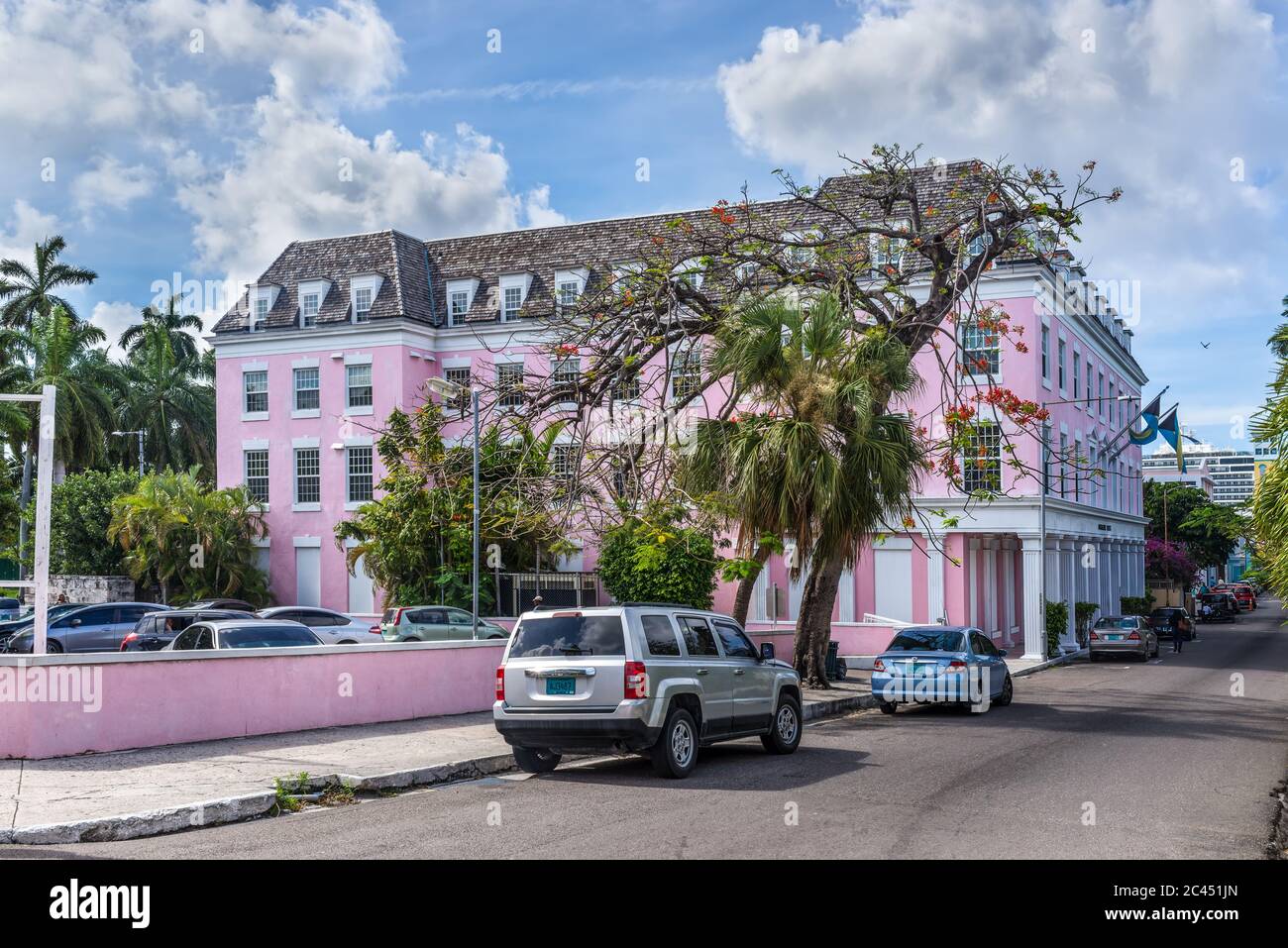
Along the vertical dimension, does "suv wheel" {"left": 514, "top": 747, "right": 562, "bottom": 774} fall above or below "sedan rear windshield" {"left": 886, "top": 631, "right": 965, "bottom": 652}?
below

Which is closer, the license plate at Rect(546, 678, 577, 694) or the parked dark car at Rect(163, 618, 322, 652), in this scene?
the license plate at Rect(546, 678, 577, 694)

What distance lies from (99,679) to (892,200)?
15678mm

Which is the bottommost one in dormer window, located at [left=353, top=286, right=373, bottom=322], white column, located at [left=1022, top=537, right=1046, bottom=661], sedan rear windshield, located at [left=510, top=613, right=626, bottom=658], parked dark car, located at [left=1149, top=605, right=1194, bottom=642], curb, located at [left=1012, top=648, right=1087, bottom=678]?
curb, located at [left=1012, top=648, right=1087, bottom=678]

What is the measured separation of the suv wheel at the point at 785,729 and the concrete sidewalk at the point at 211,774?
10.7ft

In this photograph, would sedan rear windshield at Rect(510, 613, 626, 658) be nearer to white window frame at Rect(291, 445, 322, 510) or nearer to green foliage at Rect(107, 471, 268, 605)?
green foliage at Rect(107, 471, 268, 605)

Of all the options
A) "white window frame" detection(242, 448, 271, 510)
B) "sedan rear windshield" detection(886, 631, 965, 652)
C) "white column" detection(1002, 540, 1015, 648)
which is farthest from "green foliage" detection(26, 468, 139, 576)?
"sedan rear windshield" detection(886, 631, 965, 652)

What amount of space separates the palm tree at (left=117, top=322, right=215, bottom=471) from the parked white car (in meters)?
36.1

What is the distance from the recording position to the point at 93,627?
30422mm

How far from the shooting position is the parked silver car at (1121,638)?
38.2m

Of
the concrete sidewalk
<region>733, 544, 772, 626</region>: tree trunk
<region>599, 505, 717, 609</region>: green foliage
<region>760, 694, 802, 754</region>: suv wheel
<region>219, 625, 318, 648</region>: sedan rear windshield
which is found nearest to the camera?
the concrete sidewalk

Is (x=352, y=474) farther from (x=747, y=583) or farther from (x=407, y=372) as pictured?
Answer: (x=747, y=583)

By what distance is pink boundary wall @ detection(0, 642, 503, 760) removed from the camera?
13.6m

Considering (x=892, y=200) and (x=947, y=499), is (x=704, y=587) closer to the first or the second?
(x=947, y=499)
